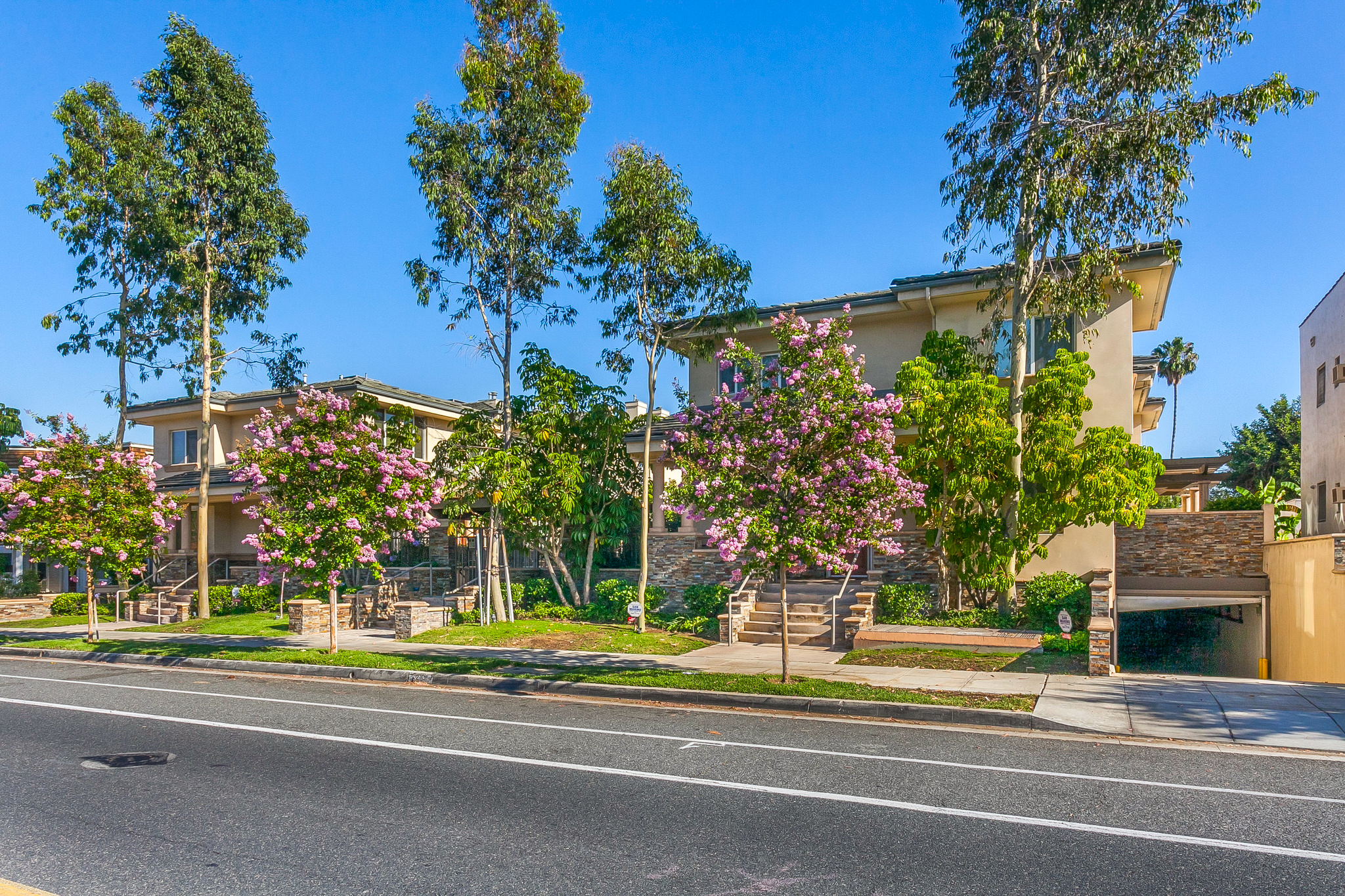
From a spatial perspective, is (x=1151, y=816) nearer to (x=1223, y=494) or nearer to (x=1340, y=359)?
(x=1340, y=359)

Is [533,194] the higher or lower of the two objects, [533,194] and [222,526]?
the higher

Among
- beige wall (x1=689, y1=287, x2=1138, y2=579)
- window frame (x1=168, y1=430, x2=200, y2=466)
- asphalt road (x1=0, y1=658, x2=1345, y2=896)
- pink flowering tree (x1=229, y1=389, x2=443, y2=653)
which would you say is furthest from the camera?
window frame (x1=168, y1=430, x2=200, y2=466)

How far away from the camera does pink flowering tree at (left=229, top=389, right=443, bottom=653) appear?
16672 mm

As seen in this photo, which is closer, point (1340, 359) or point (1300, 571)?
point (1300, 571)

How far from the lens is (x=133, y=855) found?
229 inches

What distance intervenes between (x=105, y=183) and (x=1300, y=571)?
33.9m

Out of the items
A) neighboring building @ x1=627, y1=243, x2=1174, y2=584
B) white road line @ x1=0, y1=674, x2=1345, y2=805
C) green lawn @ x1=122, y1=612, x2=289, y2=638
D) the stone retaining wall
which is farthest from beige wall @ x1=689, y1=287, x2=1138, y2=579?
green lawn @ x1=122, y1=612, x2=289, y2=638

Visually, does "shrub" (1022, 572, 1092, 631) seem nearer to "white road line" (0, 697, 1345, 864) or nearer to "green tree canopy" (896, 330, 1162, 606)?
"green tree canopy" (896, 330, 1162, 606)

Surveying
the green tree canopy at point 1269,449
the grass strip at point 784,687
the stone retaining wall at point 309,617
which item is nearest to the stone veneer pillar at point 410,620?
the stone retaining wall at point 309,617

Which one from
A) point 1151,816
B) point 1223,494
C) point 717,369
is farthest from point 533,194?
point 1223,494

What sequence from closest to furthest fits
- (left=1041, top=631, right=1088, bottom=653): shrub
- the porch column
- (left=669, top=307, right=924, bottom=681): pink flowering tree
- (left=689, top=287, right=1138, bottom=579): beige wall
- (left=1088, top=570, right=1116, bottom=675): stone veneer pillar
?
(left=669, top=307, right=924, bottom=681): pink flowering tree < (left=1088, top=570, right=1116, bottom=675): stone veneer pillar < (left=1041, top=631, right=1088, bottom=653): shrub < (left=689, top=287, right=1138, bottom=579): beige wall < the porch column

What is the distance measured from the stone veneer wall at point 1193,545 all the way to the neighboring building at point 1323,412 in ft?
10.6

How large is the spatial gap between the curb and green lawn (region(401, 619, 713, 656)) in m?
3.23

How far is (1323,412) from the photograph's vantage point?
2541 cm
